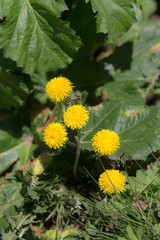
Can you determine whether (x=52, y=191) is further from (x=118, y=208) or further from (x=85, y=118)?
(x=85, y=118)

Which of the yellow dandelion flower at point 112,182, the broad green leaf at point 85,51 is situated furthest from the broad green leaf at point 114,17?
the yellow dandelion flower at point 112,182

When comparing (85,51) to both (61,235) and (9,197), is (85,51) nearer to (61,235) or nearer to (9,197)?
(9,197)

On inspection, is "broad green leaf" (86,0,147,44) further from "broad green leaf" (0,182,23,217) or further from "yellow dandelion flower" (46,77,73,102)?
"broad green leaf" (0,182,23,217)

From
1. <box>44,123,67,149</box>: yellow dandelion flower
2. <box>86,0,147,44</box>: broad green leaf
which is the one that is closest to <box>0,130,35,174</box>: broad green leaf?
<box>44,123,67,149</box>: yellow dandelion flower

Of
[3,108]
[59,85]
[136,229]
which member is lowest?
[136,229]

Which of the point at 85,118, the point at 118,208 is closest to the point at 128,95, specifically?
the point at 85,118

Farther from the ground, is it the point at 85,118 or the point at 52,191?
the point at 85,118

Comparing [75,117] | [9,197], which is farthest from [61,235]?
[75,117]
